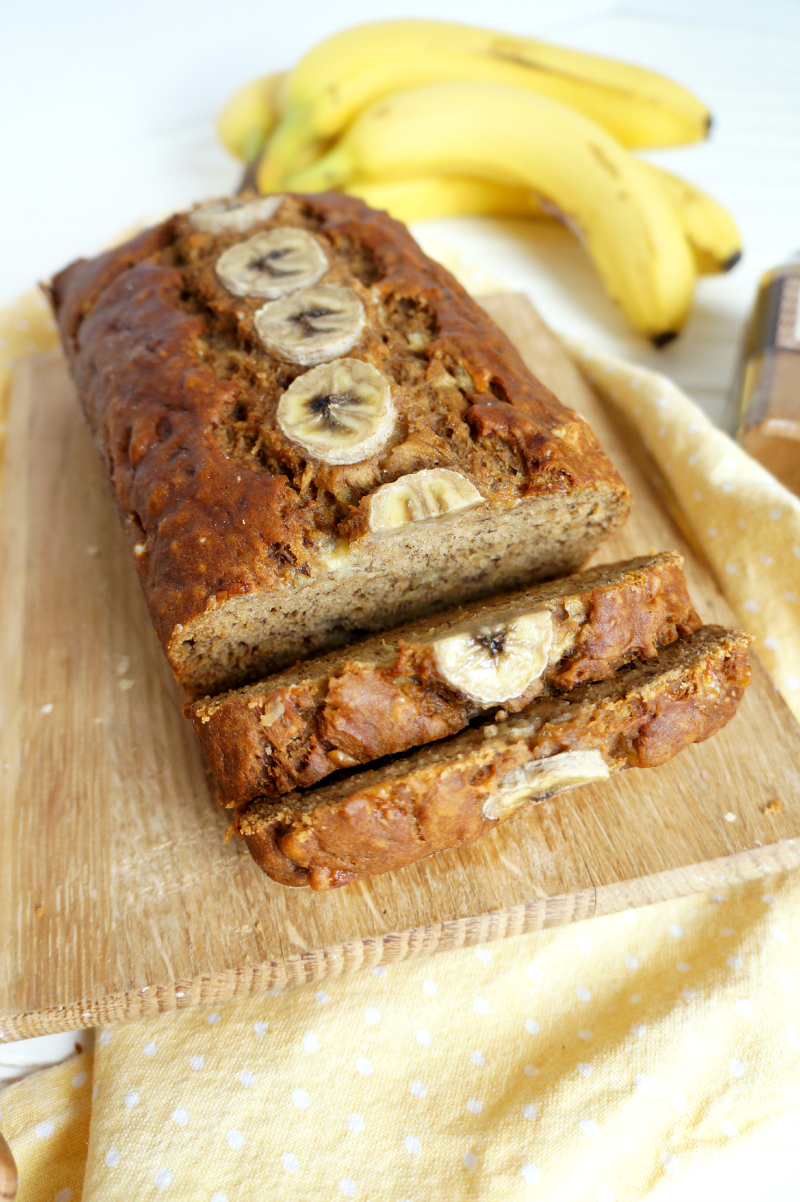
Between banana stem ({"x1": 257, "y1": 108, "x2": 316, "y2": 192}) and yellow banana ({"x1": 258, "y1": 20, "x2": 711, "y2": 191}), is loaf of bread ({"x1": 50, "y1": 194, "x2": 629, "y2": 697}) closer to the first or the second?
banana stem ({"x1": 257, "y1": 108, "x2": 316, "y2": 192})

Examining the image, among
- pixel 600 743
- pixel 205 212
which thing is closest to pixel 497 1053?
pixel 600 743

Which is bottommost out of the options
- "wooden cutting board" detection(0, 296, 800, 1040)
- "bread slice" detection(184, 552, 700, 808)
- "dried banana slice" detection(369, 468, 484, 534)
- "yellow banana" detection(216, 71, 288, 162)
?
"wooden cutting board" detection(0, 296, 800, 1040)

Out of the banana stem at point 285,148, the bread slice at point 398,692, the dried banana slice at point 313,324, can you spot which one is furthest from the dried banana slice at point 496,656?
the banana stem at point 285,148

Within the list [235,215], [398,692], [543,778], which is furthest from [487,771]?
[235,215]

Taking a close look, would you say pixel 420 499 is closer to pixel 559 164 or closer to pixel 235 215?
pixel 235 215

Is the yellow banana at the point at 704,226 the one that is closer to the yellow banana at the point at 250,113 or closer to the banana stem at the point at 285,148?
the banana stem at the point at 285,148

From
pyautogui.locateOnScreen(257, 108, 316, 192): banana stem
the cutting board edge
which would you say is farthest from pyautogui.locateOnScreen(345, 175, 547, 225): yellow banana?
the cutting board edge
